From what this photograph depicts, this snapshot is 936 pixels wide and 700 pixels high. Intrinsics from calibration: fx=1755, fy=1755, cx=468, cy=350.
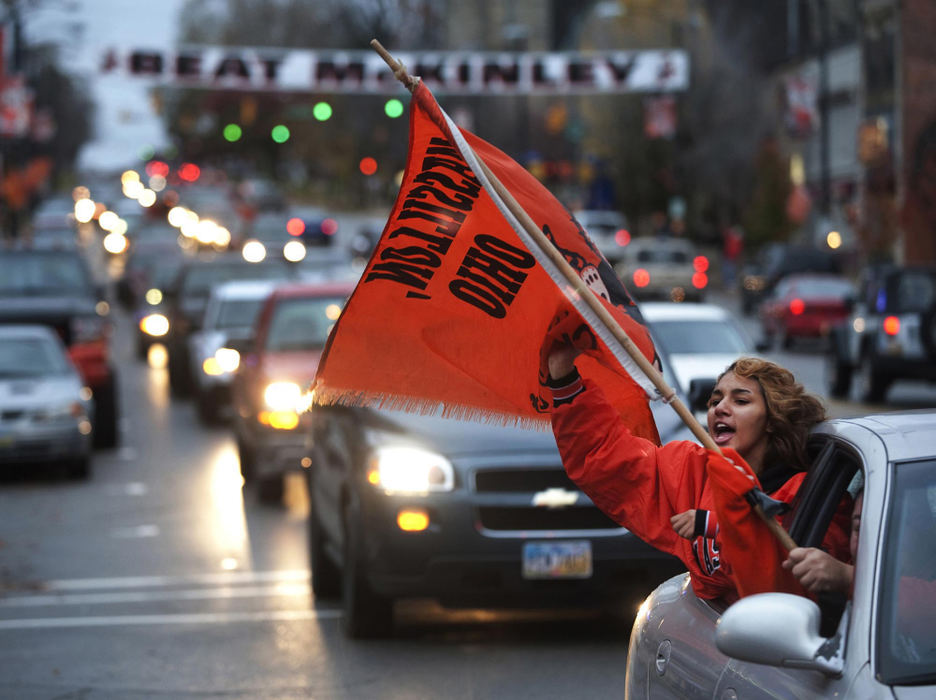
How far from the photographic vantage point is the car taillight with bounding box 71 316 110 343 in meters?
20.7

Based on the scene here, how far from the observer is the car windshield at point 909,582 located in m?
3.62

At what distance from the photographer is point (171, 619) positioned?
10492 mm

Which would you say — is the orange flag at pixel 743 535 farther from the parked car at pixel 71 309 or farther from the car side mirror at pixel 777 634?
the parked car at pixel 71 309

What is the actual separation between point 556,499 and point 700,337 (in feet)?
27.4

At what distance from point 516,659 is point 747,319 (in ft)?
129

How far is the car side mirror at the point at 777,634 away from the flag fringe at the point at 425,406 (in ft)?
5.16

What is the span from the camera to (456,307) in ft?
17.2

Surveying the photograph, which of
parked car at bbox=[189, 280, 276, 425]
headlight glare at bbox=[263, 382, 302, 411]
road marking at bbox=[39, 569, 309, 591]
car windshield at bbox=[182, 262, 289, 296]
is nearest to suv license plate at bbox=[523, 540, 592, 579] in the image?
road marking at bbox=[39, 569, 309, 591]

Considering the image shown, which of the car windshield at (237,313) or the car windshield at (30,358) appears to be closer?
the car windshield at (30,358)

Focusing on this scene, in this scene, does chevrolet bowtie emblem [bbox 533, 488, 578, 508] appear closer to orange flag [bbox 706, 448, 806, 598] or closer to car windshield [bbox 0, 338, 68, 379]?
orange flag [bbox 706, 448, 806, 598]

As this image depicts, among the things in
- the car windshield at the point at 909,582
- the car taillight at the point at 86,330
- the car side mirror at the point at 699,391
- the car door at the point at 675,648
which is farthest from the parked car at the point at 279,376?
the car windshield at the point at 909,582

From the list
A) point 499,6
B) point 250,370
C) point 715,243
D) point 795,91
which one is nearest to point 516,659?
point 250,370

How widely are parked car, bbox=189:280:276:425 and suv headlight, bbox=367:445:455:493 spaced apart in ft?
45.1

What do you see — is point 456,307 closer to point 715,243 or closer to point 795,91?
point 795,91
